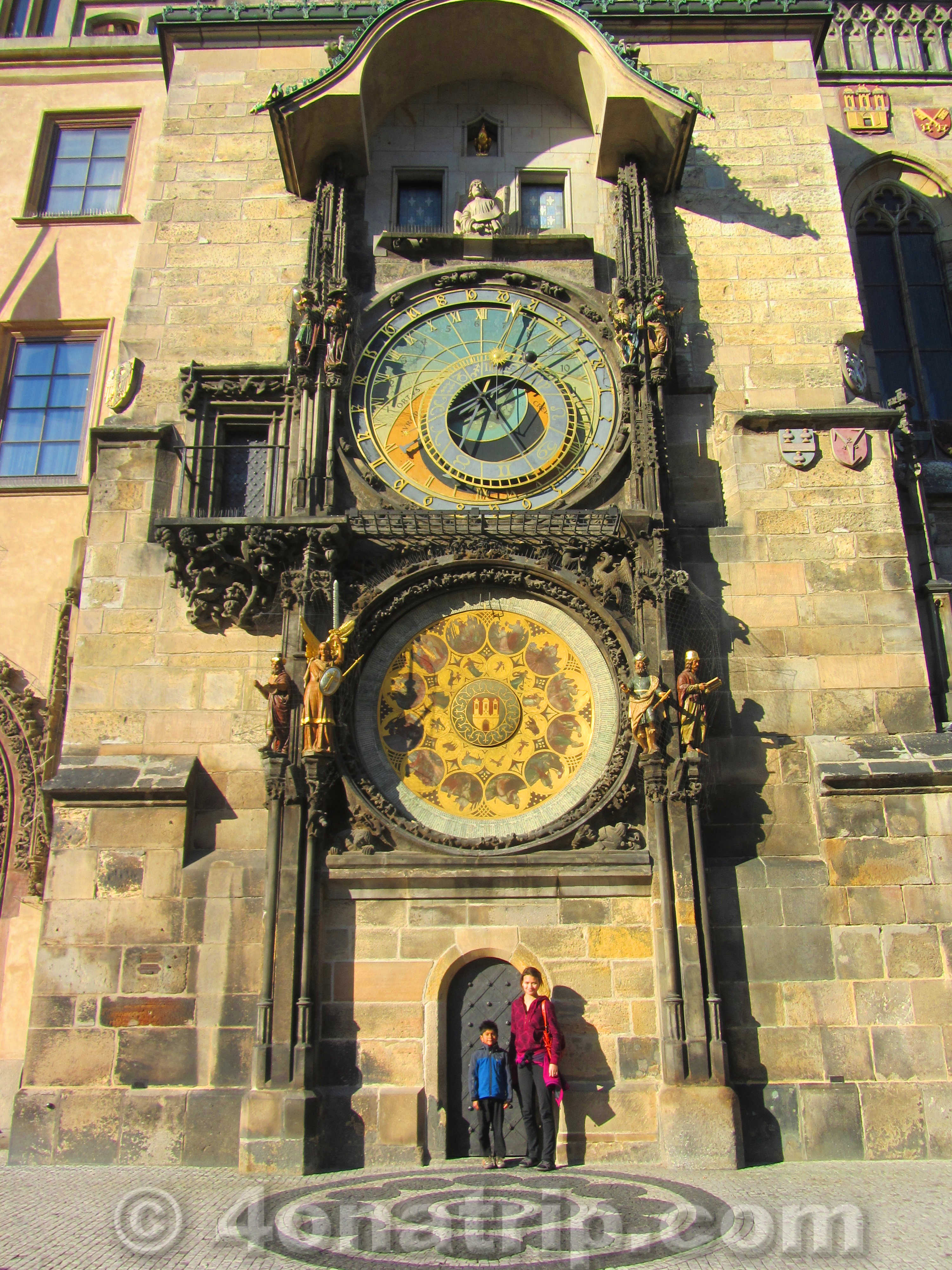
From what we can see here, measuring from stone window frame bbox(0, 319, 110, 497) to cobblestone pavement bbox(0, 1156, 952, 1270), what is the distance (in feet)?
25.2

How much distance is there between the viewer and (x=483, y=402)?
11.4m

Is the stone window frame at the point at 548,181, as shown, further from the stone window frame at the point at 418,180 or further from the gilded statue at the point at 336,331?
the gilded statue at the point at 336,331

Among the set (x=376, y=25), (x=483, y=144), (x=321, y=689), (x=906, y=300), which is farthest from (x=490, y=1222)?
(x=906, y=300)

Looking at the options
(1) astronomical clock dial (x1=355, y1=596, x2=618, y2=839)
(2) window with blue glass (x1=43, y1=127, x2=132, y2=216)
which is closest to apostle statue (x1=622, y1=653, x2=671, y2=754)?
(1) astronomical clock dial (x1=355, y1=596, x2=618, y2=839)

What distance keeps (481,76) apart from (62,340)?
6198 millimetres

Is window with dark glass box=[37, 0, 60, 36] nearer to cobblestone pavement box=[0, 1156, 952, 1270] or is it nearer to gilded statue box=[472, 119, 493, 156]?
gilded statue box=[472, 119, 493, 156]

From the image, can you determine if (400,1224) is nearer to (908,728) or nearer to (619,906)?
(619,906)

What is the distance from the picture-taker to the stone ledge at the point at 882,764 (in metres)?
9.73

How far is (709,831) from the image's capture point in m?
9.94

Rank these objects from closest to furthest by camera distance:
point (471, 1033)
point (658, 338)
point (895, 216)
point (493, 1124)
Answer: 1. point (493, 1124)
2. point (471, 1033)
3. point (658, 338)
4. point (895, 216)

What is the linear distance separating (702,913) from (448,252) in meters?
7.61

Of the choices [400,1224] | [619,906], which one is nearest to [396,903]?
[619,906]

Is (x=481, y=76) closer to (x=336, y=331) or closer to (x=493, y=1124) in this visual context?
(x=336, y=331)

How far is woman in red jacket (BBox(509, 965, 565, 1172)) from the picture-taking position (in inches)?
327
